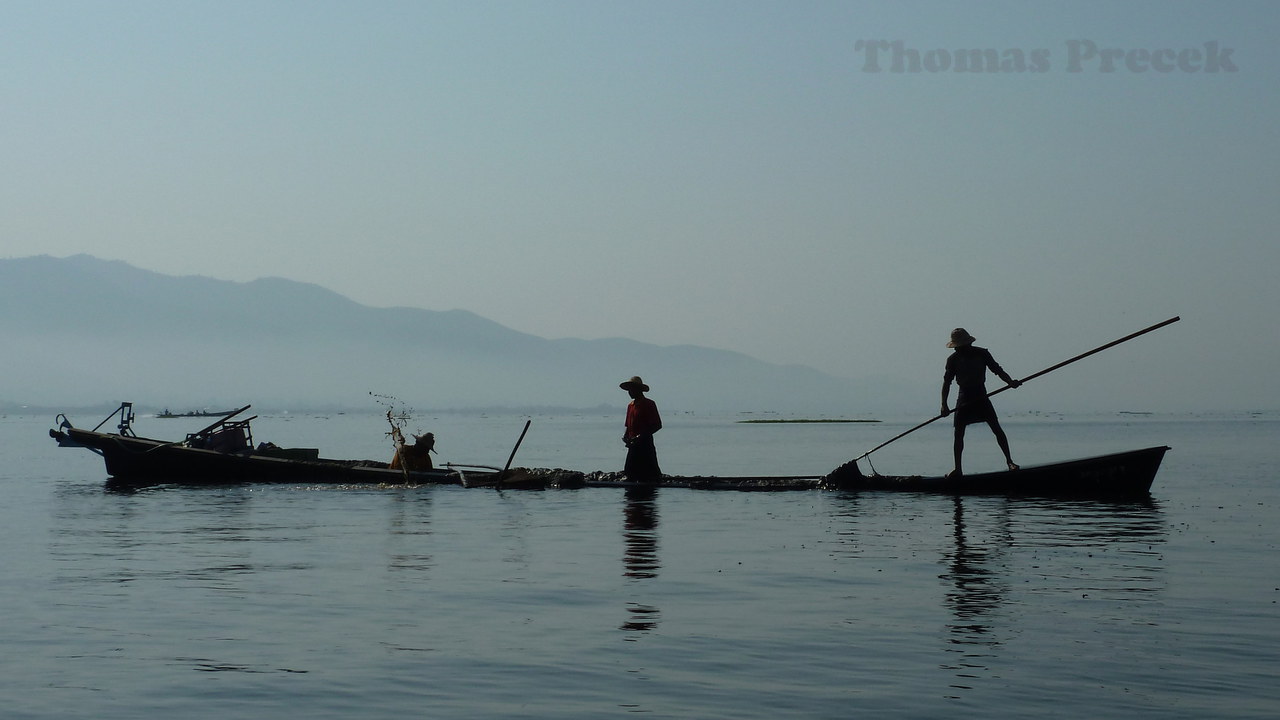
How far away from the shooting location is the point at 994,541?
17297 mm

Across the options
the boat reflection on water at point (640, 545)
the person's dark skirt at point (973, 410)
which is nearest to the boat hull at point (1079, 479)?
the person's dark skirt at point (973, 410)

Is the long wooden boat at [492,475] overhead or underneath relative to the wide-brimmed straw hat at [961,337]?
underneath

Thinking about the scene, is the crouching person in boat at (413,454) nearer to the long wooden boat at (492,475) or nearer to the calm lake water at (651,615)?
the long wooden boat at (492,475)

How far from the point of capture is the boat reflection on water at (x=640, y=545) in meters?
11.5

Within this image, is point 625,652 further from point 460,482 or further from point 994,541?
point 460,482

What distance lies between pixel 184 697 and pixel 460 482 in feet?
66.1

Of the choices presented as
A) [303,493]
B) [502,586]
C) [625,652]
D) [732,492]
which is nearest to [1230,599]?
[625,652]

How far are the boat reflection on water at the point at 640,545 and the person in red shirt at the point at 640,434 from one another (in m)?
0.36

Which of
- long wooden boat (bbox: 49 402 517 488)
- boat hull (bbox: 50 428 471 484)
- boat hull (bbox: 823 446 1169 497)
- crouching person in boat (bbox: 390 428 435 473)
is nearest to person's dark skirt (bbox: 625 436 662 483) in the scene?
long wooden boat (bbox: 49 402 517 488)

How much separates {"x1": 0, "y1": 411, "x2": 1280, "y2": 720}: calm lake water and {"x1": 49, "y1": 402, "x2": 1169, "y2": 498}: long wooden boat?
0.62 m

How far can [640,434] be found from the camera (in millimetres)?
25969

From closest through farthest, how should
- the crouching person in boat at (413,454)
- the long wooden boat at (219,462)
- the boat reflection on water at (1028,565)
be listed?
the boat reflection on water at (1028,565) < the crouching person in boat at (413,454) < the long wooden boat at (219,462)

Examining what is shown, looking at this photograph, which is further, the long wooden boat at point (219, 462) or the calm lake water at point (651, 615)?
the long wooden boat at point (219, 462)

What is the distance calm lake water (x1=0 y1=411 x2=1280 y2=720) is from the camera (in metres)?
8.43
